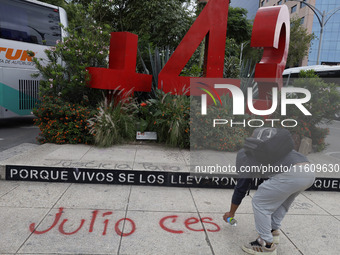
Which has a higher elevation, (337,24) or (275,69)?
(337,24)

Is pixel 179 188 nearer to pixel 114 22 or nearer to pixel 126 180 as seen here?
pixel 126 180

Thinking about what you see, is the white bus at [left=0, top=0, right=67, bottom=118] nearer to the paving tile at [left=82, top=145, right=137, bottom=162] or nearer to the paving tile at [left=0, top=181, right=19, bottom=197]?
the paving tile at [left=82, top=145, right=137, bottom=162]

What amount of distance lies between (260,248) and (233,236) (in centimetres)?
41

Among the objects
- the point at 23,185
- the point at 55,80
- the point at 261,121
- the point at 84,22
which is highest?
the point at 84,22

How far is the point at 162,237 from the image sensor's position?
3.04 meters

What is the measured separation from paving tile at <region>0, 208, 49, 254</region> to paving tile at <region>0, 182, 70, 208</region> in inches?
6.9

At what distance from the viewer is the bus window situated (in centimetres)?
835

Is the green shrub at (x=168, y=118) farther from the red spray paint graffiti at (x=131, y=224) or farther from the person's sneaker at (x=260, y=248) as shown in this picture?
the person's sneaker at (x=260, y=248)

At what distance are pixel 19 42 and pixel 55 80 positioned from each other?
3.26 meters


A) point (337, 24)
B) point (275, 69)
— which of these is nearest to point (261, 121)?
point (275, 69)

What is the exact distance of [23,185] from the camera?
4301mm

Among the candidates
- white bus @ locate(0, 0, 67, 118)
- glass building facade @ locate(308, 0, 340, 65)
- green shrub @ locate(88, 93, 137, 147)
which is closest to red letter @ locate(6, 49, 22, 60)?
white bus @ locate(0, 0, 67, 118)

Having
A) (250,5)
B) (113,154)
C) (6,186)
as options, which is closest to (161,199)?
(113,154)

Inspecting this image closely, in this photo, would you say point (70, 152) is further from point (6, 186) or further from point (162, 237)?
point (162, 237)
